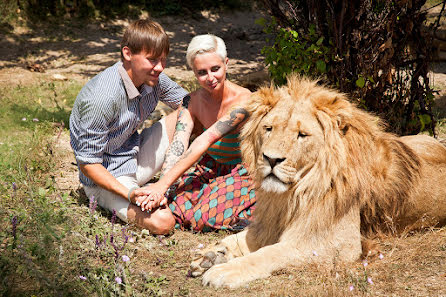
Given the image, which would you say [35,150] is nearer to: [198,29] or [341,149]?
[341,149]

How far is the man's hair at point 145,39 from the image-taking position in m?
3.90

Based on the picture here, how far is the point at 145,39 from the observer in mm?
3895

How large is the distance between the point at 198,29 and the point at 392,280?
1054 centimetres

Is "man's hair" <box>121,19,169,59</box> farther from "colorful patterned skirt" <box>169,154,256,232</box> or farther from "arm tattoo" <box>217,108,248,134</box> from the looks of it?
"colorful patterned skirt" <box>169,154,256,232</box>

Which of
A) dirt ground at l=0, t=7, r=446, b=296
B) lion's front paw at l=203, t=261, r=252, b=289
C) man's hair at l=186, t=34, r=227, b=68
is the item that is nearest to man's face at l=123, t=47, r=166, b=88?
man's hair at l=186, t=34, r=227, b=68

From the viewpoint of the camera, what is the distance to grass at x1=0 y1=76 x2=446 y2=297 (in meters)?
2.93

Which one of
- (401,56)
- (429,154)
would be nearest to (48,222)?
(429,154)

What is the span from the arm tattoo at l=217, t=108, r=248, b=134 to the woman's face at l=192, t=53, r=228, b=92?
12.0 inches

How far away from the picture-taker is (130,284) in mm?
3133

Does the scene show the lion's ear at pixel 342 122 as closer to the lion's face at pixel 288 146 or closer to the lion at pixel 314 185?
the lion at pixel 314 185

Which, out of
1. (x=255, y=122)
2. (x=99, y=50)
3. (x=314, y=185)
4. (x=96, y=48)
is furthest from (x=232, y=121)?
(x=96, y=48)

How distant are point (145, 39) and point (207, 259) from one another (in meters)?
1.72

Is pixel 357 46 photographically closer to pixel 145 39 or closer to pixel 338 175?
pixel 338 175

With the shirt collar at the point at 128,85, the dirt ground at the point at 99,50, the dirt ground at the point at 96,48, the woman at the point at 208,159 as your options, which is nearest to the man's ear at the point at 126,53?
the shirt collar at the point at 128,85
